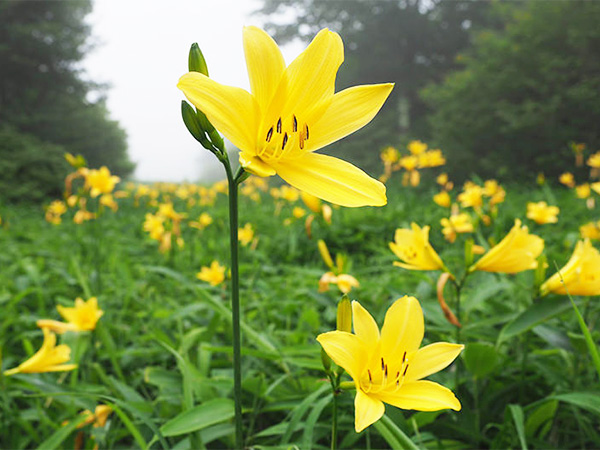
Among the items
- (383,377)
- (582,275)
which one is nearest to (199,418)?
(383,377)

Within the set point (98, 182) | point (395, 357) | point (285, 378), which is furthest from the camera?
point (98, 182)

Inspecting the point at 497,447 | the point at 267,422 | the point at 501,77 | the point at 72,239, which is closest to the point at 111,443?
the point at 267,422

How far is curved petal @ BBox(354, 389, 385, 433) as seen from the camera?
44 cm

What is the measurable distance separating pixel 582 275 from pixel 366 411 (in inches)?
23.4

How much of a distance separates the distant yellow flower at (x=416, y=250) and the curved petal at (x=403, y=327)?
1.07 feet

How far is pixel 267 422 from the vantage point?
1.03m

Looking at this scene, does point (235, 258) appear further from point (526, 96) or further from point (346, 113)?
point (526, 96)

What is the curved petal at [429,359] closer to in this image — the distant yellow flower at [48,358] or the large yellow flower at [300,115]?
the large yellow flower at [300,115]

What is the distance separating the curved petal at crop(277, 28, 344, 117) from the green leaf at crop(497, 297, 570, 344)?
0.61m

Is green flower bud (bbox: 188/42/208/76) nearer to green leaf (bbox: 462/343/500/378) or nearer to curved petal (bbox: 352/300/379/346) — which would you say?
curved petal (bbox: 352/300/379/346)

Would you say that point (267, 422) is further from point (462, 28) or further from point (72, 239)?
point (462, 28)

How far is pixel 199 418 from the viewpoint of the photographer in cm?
79

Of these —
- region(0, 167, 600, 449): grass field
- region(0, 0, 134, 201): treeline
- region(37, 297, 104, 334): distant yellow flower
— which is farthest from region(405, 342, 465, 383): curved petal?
region(0, 0, 134, 201): treeline

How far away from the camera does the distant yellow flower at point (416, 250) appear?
0.89 metres
